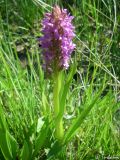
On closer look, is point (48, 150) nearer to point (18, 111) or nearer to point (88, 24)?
point (18, 111)

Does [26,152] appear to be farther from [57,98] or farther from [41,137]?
[57,98]

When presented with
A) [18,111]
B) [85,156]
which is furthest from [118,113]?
[18,111]

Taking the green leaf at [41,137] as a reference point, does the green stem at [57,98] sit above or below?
above

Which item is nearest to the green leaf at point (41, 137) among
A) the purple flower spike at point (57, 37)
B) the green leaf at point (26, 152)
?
the green leaf at point (26, 152)

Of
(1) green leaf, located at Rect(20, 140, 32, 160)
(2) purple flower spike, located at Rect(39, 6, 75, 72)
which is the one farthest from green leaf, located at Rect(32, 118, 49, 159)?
(2) purple flower spike, located at Rect(39, 6, 75, 72)

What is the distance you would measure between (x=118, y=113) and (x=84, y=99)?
23 cm

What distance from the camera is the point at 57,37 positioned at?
1177mm

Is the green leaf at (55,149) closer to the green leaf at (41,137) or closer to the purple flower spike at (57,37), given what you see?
the green leaf at (41,137)

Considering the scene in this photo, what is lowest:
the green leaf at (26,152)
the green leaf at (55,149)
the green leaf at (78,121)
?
the green leaf at (55,149)

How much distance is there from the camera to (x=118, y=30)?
2.29 metres

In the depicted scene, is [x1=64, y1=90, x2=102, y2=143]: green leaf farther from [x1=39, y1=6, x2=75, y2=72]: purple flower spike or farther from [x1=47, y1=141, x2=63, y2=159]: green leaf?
[x1=39, y1=6, x2=75, y2=72]: purple flower spike

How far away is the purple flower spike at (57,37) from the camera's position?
3.86 feet

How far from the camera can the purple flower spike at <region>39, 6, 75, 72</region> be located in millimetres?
1177

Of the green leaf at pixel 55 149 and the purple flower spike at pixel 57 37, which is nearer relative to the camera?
the purple flower spike at pixel 57 37
